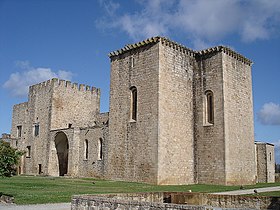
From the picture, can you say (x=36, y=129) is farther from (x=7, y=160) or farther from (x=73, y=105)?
(x=7, y=160)

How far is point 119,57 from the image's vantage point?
24125 millimetres

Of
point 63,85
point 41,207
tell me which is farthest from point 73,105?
point 41,207

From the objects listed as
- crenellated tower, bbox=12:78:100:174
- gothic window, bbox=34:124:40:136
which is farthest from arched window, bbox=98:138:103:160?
gothic window, bbox=34:124:40:136

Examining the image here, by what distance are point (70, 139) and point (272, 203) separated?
2094 centimetres

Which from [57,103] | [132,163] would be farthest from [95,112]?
[132,163]

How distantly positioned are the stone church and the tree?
921cm

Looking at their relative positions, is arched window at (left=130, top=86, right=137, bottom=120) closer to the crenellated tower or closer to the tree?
the tree

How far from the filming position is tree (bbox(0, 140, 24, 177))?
40.4ft

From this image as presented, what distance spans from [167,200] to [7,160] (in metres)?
5.93

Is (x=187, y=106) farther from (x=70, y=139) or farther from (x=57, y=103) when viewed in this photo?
(x=57, y=103)

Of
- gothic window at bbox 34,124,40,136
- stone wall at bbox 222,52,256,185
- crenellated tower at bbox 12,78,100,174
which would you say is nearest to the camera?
stone wall at bbox 222,52,256,185

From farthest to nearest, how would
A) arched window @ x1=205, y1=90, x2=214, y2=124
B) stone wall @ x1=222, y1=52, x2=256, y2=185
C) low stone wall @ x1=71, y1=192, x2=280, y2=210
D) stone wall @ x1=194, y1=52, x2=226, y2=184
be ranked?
arched window @ x1=205, y1=90, x2=214, y2=124 → stone wall @ x1=222, y1=52, x2=256, y2=185 → stone wall @ x1=194, y1=52, x2=226, y2=184 → low stone wall @ x1=71, y1=192, x2=280, y2=210

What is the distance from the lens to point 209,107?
73.5ft

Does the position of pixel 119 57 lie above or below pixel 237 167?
above
